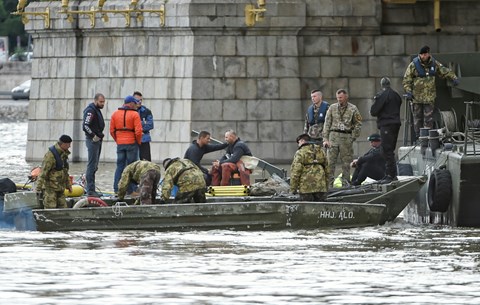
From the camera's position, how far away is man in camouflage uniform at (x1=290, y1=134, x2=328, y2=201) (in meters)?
25.1

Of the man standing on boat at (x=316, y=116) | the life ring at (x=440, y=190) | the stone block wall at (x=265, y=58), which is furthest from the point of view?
the stone block wall at (x=265, y=58)

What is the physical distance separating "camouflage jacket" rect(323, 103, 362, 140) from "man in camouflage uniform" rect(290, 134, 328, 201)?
266 cm

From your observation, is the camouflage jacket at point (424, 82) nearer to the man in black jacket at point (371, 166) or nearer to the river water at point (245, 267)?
the man in black jacket at point (371, 166)

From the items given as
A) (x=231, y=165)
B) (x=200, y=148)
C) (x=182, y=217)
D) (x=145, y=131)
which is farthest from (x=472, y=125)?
(x=145, y=131)

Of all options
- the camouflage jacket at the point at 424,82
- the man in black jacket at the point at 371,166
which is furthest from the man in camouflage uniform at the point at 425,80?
the man in black jacket at the point at 371,166

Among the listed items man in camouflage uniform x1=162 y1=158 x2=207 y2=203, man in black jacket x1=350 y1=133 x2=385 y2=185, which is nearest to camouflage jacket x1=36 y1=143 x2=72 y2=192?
man in camouflage uniform x1=162 y1=158 x2=207 y2=203

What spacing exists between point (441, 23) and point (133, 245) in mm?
18184

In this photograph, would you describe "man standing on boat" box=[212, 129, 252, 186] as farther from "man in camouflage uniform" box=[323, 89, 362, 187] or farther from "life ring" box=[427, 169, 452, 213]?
"life ring" box=[427, 169, 452, 213]

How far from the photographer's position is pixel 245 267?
817 inches

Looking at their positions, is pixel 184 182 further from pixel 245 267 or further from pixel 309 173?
pixel 245 267

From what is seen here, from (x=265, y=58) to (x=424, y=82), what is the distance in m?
12.4

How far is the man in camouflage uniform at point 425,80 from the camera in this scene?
27297mm

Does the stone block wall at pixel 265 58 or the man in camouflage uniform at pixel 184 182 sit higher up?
the stone block wall at pixel 265 58

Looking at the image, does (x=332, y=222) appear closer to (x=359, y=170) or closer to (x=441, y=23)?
(x=359, y=170)
